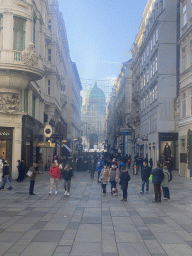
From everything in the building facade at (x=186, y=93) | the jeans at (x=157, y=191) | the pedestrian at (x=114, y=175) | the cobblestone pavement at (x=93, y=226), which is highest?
the building facade at (x=186, y=93)

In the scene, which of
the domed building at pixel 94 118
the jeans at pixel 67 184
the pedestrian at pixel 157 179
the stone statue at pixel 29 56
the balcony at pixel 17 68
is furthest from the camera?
the domed building at pixel 94 118

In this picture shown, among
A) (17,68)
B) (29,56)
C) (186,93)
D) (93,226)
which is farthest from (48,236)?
(186,93)

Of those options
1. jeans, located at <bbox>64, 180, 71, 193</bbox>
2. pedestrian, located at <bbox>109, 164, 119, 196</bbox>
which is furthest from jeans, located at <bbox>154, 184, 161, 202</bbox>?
jeans, located at <bbox>64, 180, 71, 193</bbox>

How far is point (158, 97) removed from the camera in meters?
38.8

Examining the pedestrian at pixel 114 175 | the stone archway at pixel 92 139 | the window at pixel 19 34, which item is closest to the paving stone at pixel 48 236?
the pedestrian at pixel 114 175

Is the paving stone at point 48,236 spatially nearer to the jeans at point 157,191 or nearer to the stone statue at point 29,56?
the jeans at point 157,191

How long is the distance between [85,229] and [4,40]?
17840 millimetres

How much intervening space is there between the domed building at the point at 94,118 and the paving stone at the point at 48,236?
140030mm

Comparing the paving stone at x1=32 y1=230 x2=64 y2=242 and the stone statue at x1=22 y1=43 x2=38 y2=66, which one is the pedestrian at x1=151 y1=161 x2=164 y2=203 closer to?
the paving stone at x1=32 y1=230 x2=64 y2=242

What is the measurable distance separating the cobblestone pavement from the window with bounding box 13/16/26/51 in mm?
12539

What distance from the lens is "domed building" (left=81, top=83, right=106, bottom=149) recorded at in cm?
15488

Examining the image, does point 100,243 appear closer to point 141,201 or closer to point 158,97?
point 141,201

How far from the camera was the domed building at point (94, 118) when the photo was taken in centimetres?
15488

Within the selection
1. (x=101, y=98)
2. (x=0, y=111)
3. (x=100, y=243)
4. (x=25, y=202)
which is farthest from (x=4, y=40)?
(x=101, y=98)
